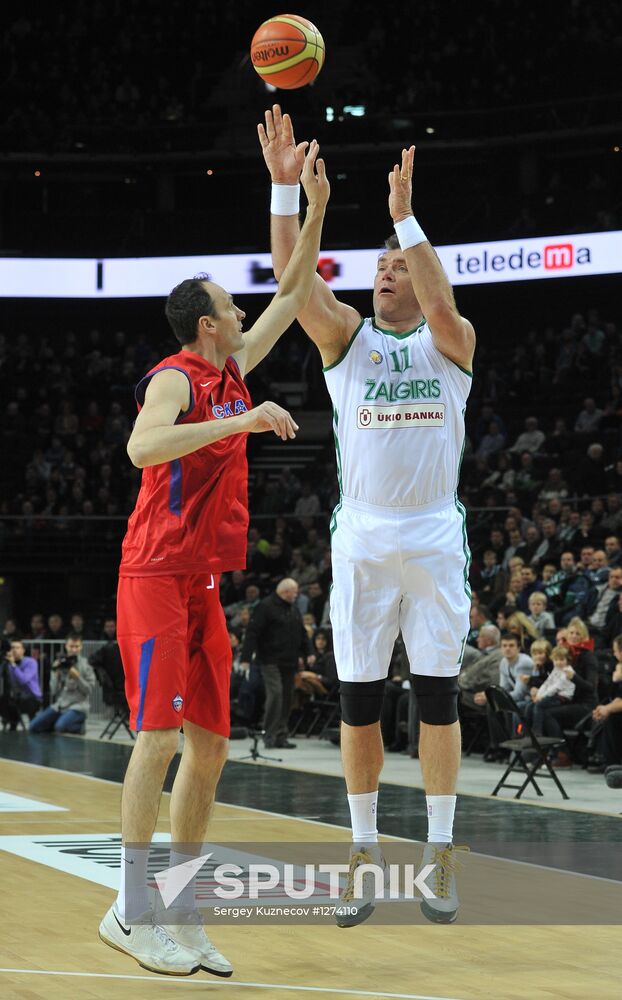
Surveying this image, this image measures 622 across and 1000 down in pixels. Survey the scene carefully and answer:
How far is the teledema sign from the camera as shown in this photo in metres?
24.1

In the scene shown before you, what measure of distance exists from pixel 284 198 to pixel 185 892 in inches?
110

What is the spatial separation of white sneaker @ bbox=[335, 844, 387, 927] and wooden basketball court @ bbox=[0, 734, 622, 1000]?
0.43 feet

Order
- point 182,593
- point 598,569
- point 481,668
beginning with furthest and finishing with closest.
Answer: point 598,569, point 481,668, point 182,593

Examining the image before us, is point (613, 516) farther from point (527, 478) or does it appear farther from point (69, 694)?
point (69, 694)

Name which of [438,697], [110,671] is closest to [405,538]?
[438,697]

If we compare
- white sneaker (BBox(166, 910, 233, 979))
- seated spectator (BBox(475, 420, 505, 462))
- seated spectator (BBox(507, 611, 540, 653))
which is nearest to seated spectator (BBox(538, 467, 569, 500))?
seated spectator (BBox(475, 420, 505, 462))

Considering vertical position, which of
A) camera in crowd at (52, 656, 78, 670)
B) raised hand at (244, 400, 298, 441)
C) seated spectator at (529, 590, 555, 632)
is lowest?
camera in crowd at (52, 656, 78, 670)

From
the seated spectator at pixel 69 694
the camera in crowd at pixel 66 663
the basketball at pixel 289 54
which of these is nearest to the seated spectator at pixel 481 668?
the seated spectator at pixel 69 694

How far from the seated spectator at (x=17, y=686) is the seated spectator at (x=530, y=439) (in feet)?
29.9

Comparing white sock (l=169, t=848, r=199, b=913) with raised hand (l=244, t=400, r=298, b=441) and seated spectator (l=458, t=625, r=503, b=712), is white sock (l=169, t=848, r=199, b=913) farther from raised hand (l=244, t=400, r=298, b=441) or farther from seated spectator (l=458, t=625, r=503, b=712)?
seated spectator (l=458, t=625, r=503, b=712)

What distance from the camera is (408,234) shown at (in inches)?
213

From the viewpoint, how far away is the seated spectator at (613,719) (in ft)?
39.0

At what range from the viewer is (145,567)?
16.6 feet

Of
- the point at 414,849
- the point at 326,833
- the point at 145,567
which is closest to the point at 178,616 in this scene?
the point at 145,567
